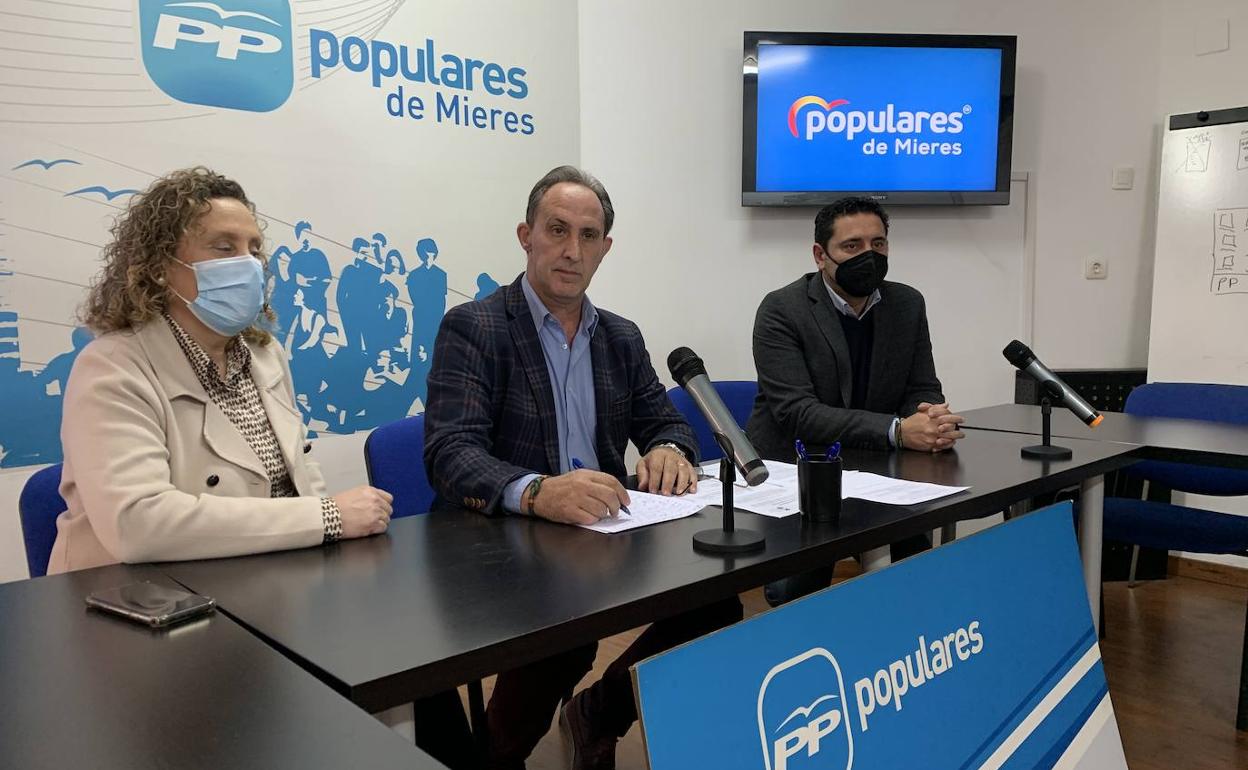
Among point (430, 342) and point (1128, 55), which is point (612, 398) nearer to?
point (430, 342)

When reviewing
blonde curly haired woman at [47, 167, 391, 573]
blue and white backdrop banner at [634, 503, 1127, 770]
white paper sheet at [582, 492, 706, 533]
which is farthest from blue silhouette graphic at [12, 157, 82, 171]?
blue and white backdrop banner at [634, 503, 1127, 770]

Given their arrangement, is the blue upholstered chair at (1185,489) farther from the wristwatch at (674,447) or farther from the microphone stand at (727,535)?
the microphone stand at (727,535)

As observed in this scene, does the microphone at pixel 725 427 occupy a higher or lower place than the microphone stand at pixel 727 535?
higher

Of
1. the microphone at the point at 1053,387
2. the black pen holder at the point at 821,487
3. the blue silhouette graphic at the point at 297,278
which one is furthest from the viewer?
the blue silhouette graphic at the point at 297,278

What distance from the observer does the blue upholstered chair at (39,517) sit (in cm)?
165

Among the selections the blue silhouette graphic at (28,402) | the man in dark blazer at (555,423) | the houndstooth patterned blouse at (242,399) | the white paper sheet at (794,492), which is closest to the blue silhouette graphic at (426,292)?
the blue silhouette graphic at (28,402)

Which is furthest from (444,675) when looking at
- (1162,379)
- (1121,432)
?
(1162,379)

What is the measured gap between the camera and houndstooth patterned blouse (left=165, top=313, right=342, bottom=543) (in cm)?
165

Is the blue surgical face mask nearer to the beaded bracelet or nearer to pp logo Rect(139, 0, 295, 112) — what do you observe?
the beaded bracelet

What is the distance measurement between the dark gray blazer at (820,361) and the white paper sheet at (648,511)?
0.86 m

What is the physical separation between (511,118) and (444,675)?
2755 mm

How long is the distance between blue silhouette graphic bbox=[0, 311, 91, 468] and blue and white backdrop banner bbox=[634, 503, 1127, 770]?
2.05 m

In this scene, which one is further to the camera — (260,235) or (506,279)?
(506,279)

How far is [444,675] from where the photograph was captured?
38.3 inches
